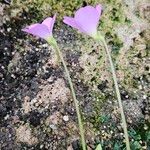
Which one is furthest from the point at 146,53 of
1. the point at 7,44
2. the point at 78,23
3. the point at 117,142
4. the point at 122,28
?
the point at 78,23

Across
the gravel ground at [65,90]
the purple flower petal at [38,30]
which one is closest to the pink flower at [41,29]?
the purple flower petal at [38,30]

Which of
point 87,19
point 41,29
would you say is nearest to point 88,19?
point 87,19

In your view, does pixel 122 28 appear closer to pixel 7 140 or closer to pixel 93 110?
pixel 93 110

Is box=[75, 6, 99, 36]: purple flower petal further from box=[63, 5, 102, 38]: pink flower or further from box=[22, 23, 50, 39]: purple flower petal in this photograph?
box=[22, 23, 50, 39]: purple flower petal

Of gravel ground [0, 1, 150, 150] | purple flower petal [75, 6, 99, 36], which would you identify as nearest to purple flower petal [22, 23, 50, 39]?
purple flower petal [75, 6, 99, 36]

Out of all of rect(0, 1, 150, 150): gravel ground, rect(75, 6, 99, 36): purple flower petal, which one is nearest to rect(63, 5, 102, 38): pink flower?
rect(75, 6, 99, 36): purple flower petal

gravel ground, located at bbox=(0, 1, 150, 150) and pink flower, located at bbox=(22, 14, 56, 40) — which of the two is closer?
pink flower, located at bbox=(22, 14, 56, 40)

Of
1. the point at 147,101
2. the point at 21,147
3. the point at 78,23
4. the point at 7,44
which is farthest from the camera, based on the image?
the point at 7,44

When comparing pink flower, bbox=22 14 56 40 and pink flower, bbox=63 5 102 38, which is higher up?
pink flower, bbox=22 14 56 40

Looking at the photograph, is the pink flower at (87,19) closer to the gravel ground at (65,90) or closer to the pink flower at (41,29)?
the pink flower at (41,29)
